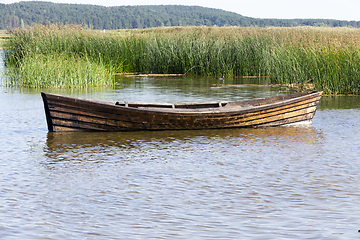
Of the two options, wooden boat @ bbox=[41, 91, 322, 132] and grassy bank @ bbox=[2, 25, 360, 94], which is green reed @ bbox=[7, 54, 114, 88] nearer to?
grassy bank @ bbox=[2, 25, 360, 94]

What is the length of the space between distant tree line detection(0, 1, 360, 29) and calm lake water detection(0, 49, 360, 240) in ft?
445

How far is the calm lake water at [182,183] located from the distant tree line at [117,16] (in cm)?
13561

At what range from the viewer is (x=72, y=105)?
9.08 meters

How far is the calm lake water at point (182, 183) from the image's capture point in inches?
170

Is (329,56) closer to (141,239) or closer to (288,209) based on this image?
(288,209)

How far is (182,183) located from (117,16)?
165 metres

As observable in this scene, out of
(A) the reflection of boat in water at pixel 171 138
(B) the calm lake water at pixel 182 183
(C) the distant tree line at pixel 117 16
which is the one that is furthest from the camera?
(C) the distant tree line at pixel 117 16

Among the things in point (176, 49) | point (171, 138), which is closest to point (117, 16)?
point (176, 49)

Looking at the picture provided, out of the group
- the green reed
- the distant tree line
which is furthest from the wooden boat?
the distant tree line

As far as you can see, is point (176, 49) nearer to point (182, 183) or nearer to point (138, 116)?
point (138, 116)

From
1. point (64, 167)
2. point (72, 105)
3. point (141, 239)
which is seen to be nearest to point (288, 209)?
point (141, 239)

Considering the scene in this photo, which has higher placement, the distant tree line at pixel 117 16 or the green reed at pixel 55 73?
the distant tree line at pixel 117 16

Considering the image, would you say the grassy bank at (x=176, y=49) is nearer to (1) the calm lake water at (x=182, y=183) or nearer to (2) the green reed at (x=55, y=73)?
(2) the green reed at (x=55, y=73)

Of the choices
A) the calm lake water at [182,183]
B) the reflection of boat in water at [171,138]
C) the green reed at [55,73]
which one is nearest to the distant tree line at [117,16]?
the green reed at [55,73]
